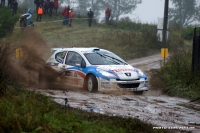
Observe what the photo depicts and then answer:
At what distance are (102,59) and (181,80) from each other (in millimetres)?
2749

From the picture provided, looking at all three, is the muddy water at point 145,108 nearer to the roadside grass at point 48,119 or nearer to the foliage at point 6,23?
the roadside grass at point 48,119

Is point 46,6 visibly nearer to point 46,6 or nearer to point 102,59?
point 46,6

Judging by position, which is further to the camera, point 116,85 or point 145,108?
point 116,85

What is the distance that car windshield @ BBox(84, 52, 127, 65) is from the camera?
1496cm

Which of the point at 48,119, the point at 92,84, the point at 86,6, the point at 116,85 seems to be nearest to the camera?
the point at 48,119

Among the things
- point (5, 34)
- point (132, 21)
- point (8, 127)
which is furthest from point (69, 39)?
point (8, 127)

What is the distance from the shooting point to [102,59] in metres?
15.2

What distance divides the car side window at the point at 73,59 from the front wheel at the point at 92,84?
0.89 metres

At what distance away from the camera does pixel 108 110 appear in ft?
33.1

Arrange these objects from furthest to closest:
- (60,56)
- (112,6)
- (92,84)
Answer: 1. (112,6)
2. (60,56)
3. (92,84)

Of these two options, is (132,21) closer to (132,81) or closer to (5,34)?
(5,34)

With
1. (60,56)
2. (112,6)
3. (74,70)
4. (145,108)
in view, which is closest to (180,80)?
(74,70)

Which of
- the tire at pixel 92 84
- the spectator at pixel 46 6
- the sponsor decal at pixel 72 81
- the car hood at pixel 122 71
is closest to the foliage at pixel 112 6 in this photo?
the spectator at pixel 46 6

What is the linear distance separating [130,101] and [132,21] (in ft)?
92.5
